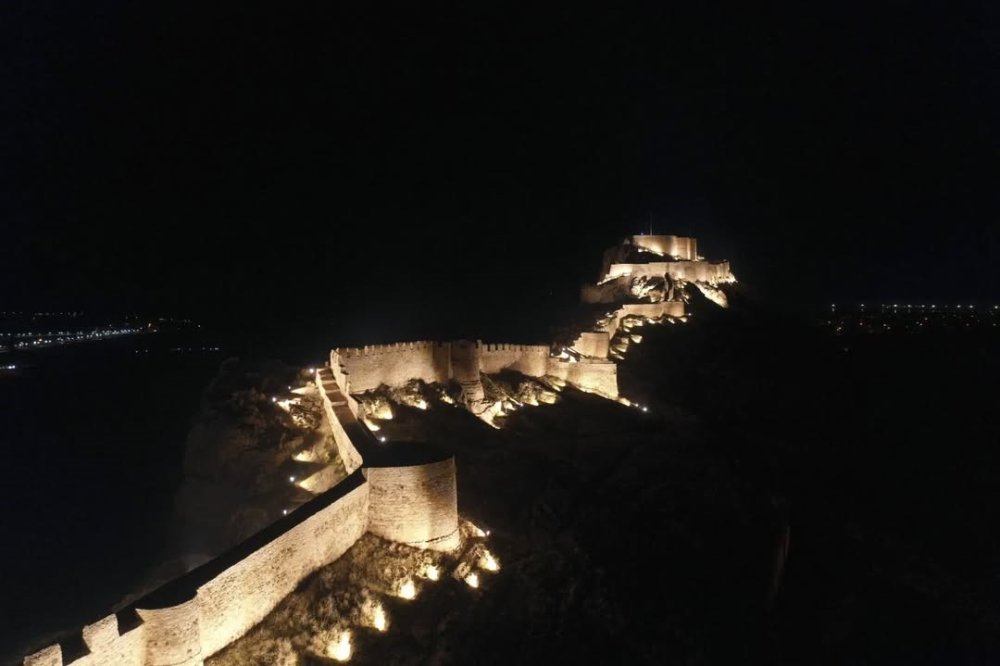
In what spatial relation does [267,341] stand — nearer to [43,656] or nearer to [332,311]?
[332,311]

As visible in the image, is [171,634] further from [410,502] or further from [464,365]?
[464,365]

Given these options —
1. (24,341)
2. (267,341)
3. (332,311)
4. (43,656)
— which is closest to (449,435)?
(43,656)

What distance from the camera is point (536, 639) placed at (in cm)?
1605

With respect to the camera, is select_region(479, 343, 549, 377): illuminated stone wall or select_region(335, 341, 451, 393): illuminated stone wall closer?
select_region(335, 341, 451, 393): illuminated stone wall

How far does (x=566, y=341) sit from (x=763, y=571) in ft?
55.6

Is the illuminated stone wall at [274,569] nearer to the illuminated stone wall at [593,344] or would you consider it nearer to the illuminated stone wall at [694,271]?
the illuminated stone wall at [593,344]

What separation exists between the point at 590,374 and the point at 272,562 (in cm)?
2139

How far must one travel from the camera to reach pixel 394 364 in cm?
2678

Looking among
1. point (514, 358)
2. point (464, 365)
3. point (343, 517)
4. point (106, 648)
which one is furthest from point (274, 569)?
point (514, 358)

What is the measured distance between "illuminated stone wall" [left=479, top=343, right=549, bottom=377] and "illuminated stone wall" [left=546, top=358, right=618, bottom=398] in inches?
30.6

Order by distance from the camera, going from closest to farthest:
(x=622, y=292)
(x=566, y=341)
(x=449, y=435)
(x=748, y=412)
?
(x=449, y=435)
(x=748, y=412)
(x=566, y=341)
(x=622, y=292)

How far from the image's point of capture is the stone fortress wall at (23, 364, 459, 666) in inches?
442

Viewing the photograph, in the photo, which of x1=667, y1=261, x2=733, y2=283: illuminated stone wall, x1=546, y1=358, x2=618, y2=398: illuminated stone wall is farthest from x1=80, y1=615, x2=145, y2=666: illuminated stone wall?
x1=667, y1=261, x2=733, y2=283: illuminated stone wall

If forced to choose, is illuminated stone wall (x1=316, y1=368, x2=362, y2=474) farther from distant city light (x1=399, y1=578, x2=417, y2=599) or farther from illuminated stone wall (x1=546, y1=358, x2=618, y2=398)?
illuminated stone wall (x1=546, y1=358, x2=618, y2=398)
